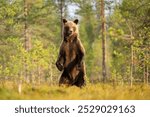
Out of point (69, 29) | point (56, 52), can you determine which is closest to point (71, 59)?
point (69, 29)

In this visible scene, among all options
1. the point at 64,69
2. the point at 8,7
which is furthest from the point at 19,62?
the point at 64,69

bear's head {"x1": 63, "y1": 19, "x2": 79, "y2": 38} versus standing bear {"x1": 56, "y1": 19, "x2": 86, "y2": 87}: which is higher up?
bear's head {"x1": 63, "y1": 19, "x2": 79, "y2": 38}

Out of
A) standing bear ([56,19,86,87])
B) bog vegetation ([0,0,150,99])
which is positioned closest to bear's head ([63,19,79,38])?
standing bear ([56,19,86,87])

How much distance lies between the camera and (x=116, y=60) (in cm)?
4522

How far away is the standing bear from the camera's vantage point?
43.6ft

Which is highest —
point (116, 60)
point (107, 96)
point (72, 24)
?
point (72, 24)

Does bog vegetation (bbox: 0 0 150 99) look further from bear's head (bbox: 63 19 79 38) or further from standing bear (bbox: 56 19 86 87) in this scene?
bear's head (bbox: 63 19 79 38)

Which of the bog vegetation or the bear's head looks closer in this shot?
the bog vegetation

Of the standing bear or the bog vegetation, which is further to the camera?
the standing bear

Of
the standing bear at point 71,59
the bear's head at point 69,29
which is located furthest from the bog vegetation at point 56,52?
the bear's head at point 69,29

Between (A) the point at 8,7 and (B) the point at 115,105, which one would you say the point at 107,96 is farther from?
(A) the point at 8,7

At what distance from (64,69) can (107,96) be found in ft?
15.0

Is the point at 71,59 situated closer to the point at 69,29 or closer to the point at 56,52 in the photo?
the point at 69,29

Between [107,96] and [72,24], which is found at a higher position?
[72,24]
